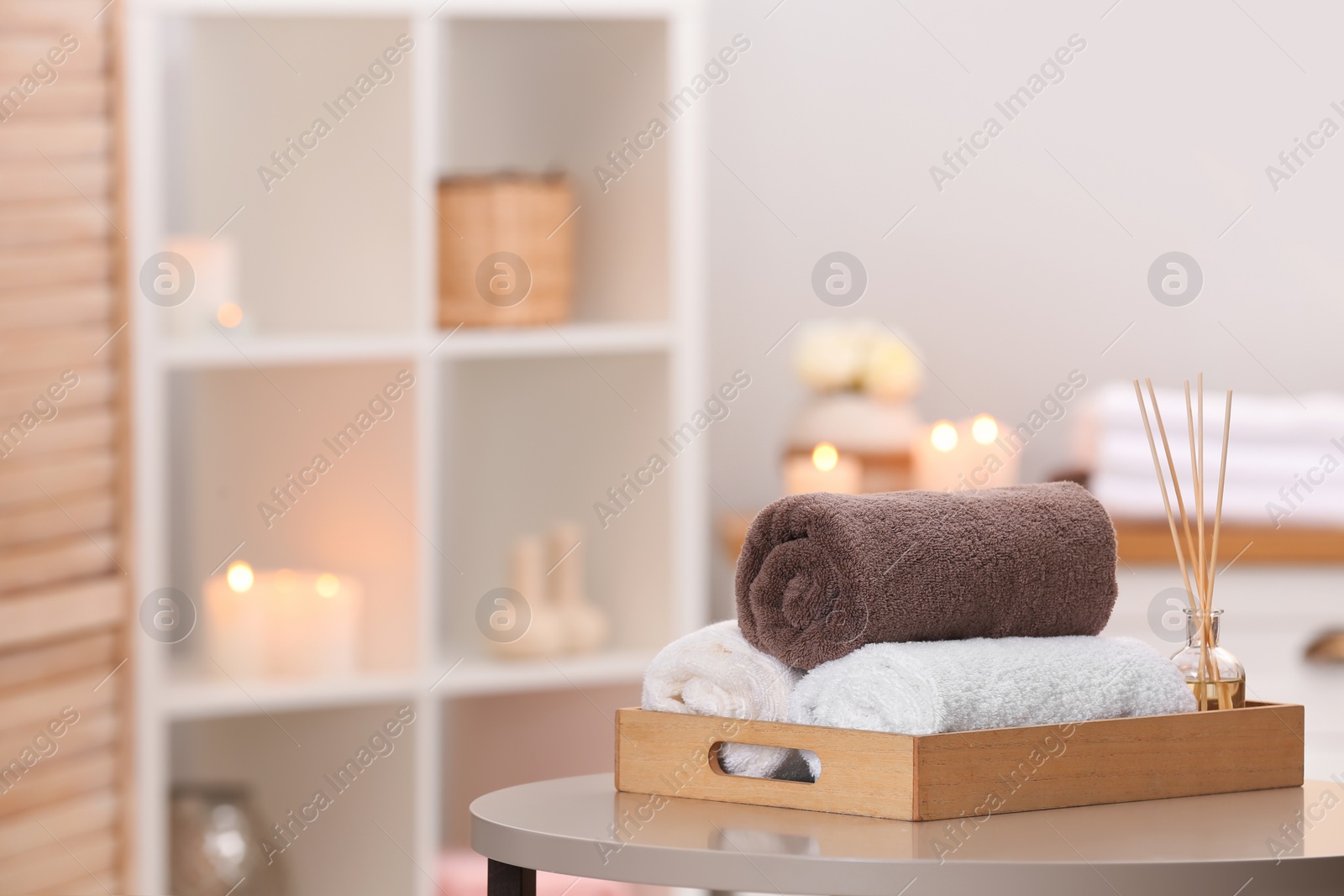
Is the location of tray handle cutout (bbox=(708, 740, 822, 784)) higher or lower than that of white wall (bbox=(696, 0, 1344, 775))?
lower

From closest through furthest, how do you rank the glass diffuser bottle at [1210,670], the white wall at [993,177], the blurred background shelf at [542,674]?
the glass diffuser bottle at [1210,670], the blurred background shelf at [542,674], the white wall at [993,177]

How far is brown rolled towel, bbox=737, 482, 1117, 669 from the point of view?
2.27 ft

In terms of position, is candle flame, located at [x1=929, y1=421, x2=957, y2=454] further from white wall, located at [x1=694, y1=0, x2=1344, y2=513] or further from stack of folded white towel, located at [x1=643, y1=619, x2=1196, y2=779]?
stack of folded white towel, located at [x1=643, y1=619, x2=1196, y2=779]

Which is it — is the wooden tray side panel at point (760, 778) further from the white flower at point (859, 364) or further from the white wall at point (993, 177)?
the white wall at point (993, 177)

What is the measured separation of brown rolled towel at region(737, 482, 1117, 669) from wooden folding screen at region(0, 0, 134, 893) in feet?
3.32

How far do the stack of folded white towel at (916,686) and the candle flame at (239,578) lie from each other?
1033 millimetres

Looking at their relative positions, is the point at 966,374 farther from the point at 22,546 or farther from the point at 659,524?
the point at 22,546

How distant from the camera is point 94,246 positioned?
1.55 metres

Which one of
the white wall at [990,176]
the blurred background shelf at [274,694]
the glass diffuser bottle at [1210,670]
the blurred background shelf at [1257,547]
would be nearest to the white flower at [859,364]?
the white wall at [990,176]

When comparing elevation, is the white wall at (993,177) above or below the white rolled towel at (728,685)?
above

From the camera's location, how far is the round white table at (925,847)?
0.56m

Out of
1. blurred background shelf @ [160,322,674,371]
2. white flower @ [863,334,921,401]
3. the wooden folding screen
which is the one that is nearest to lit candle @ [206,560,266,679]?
the wooden folding screen

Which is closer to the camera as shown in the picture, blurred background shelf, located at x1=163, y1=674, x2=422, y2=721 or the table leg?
the table leg

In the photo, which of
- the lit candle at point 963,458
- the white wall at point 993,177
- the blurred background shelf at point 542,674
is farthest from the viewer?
the white wall at point 993,177
